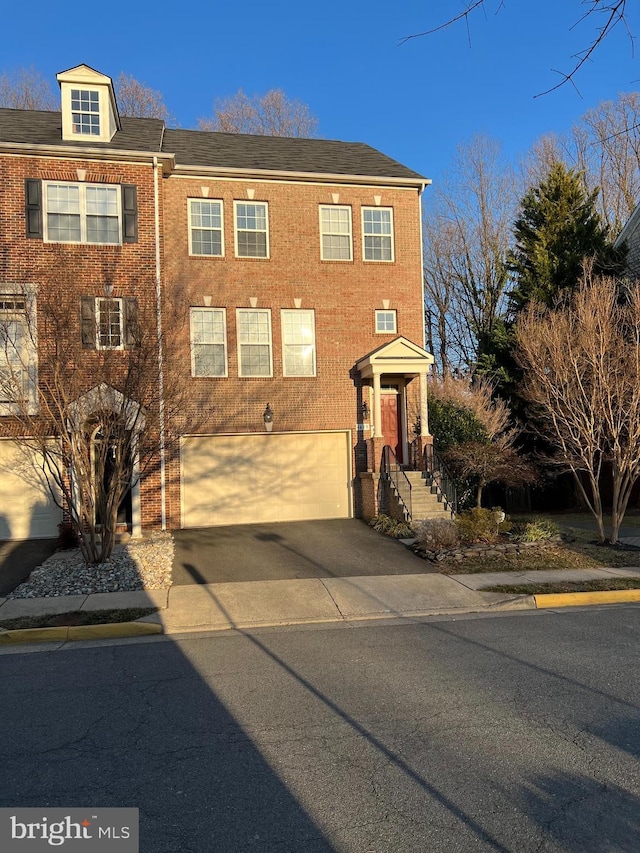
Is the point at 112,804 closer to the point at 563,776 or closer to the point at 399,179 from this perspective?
the point at 563,776

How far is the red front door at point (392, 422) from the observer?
673 inches

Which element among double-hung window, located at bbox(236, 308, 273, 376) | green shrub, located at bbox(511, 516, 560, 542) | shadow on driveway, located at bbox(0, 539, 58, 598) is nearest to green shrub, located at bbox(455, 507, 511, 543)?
green shrub, located at bbox(511, 516, 560, 542)

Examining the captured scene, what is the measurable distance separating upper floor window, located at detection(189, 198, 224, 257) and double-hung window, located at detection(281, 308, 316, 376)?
8.37 ft

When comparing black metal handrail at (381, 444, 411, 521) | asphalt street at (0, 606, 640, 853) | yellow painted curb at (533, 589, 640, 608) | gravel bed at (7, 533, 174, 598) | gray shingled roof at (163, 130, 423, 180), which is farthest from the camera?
gray shingled roof at (163, 130, 423, 180)

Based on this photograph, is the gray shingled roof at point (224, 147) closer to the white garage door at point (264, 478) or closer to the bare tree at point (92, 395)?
the bare tree at point (92, 395)

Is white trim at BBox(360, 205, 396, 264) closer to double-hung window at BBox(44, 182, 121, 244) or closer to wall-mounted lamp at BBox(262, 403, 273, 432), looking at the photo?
wall-mounted lamp at BBox(262, 403, 273, 432)

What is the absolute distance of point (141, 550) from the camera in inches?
490

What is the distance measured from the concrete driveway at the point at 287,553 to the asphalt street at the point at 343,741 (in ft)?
12.2

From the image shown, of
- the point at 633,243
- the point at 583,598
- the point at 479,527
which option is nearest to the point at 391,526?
the point at 479,527

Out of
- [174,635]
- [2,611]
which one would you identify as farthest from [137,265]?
[174,635]

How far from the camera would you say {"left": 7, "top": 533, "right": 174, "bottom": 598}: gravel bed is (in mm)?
9578

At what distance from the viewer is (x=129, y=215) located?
15.1 metres

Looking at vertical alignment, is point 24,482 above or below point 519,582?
above

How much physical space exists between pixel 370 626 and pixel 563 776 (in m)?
4.12
